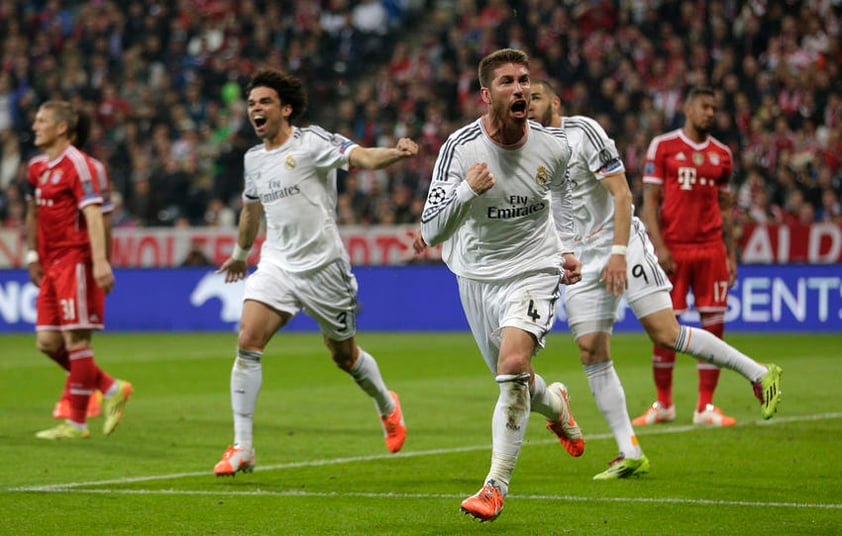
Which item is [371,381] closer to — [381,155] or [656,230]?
[381,155]

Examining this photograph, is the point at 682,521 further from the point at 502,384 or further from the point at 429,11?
the point at 429,11

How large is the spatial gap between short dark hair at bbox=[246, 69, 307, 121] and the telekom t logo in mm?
3247

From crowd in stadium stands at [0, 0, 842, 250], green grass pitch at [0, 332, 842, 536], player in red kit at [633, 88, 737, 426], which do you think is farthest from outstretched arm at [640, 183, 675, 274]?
crowd in stadium stands at [0, 0, 842, 250]

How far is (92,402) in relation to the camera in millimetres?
11648

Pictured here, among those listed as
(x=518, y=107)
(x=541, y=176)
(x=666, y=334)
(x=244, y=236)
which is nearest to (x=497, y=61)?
(x=518, y=107)

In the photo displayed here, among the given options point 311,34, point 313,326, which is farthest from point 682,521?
point 311,34

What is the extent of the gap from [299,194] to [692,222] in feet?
11.4

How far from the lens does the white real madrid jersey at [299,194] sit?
8656mm

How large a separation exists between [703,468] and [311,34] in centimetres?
1879

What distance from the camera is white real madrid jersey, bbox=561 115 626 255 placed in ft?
26.7

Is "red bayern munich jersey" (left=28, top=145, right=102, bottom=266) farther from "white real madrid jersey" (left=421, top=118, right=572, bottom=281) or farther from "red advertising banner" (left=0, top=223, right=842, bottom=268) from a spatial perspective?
"red advertising banner" (left=0, top=223, right=842, bottom=268)

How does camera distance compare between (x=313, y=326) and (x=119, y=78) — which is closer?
(x=313, y=326)

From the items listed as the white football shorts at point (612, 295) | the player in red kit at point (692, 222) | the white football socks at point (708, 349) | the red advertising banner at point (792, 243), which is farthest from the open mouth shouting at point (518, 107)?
the red advertising banner at point (792, 243)

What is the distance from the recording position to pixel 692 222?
35.0 feet
